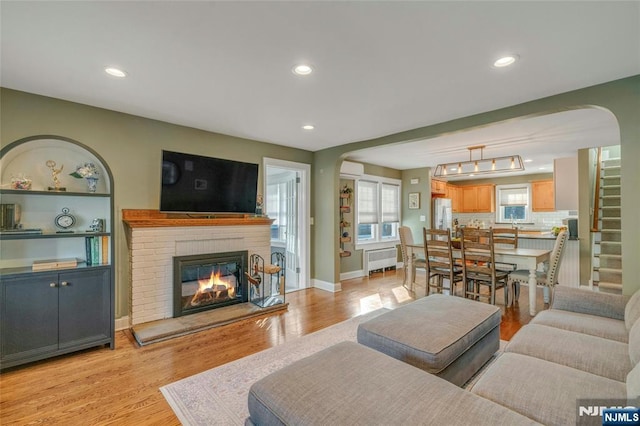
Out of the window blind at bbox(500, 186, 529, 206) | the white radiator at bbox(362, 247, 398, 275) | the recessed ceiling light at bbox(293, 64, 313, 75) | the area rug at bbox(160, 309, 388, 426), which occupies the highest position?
the recessed ceiling light at bbox(293, 64, 313, 75)

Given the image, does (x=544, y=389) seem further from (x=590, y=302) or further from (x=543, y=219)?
(x=543, y=219)

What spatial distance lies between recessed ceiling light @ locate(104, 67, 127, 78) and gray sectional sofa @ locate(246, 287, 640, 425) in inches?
98.2

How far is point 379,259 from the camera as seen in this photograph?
261 inches

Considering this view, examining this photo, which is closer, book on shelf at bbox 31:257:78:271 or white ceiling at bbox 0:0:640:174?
white ceiling at bbox 0:0:640:174

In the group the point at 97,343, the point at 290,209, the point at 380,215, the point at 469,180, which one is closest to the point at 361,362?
the point at 97,343

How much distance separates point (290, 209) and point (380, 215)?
7.84 feet

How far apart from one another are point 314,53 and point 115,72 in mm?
1612

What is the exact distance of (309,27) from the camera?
71.2 inches

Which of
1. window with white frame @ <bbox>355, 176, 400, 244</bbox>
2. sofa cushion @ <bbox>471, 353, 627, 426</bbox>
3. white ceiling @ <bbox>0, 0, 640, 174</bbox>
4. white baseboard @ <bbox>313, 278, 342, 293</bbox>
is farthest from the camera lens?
window with white frame @ <bbox>355, 176, 400, 244</bbox>

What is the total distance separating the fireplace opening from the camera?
3576 mm

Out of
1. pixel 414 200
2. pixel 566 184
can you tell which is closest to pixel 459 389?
pixel 566 184

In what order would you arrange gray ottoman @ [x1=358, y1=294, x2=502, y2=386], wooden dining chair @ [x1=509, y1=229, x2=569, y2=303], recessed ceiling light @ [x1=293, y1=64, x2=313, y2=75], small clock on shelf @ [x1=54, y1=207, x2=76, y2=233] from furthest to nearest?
1. wooden dining chair @ [x1=509, y1=229, x2=569, y2=303]
2. small clock on shelf @ [x1=54, y1=207, x2=76, y2=233]
3. recessed ceiling light @ [x1=293, y1=64, x2=313, y2=75]
4. gray ottoman @ [x1=358, y1=294, x2=502, y2=386]

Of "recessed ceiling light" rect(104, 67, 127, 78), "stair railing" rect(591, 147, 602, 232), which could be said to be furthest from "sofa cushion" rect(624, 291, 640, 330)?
"recessed ceiling light" rect(104, 67, 127, 78)

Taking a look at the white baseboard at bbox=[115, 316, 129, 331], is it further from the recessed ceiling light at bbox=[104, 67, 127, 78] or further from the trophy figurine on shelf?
the recessed ceiling light at bbox=[104, 67, 127, 78]
